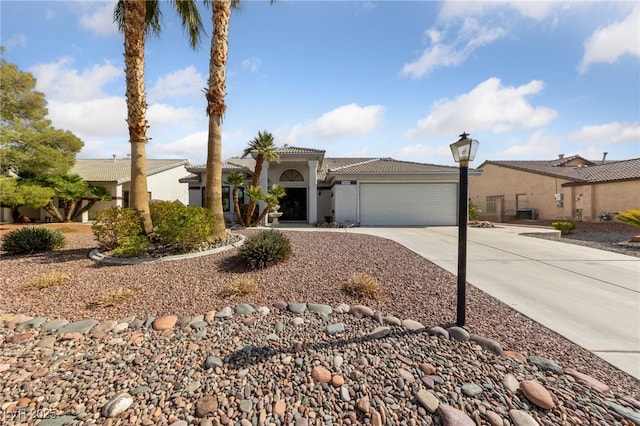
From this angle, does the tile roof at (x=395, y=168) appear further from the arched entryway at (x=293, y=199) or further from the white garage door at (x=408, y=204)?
the arched entryway at (x=293, y=199)

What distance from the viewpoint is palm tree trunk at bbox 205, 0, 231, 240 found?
8258mm

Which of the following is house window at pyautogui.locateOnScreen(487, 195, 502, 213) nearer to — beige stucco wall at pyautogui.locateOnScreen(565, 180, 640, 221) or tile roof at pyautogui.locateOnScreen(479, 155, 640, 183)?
tile roof at pyautogui.locateOnScreen(479, 155, 640, 183)

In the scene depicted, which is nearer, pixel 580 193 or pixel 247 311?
pixel 247 311

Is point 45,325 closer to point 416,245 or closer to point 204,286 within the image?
point 204,286

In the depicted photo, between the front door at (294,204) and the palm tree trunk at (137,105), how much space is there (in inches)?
465

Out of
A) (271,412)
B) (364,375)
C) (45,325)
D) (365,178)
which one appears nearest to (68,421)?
(271,412)

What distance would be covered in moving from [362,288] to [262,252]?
2544mm

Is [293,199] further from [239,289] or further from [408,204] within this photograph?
[239,289]

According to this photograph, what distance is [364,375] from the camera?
9.34 ft

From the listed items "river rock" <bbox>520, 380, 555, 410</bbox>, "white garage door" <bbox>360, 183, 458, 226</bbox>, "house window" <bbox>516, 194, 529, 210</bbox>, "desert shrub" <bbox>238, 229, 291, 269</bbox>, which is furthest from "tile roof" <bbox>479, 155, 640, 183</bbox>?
"desert shrub" <bbox>238, 229, 291, 269</bbox>

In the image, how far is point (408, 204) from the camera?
16.6 meters

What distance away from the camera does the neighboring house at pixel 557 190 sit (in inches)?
659

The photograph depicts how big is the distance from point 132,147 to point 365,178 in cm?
1216

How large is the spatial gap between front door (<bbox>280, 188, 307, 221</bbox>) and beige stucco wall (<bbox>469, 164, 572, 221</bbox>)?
41.5 ft
